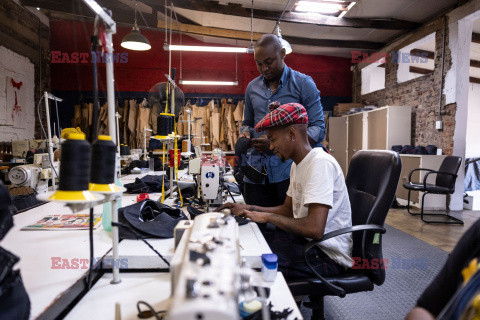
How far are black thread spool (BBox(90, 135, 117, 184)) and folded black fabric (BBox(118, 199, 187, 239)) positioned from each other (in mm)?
545

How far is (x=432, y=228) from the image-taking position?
3.94 meters

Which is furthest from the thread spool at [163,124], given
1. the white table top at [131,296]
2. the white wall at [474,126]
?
the white wall at [474,126]

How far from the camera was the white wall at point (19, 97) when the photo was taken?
5.62 meters

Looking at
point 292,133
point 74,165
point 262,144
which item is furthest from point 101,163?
point 262,144

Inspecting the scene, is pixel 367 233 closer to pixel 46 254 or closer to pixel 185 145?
pixel 46 254

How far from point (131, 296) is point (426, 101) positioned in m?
5.95

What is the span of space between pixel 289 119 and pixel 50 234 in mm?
1223

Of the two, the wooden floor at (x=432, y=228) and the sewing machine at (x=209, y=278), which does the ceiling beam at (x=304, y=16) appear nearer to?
the wooden floor at (x=432, y=228)

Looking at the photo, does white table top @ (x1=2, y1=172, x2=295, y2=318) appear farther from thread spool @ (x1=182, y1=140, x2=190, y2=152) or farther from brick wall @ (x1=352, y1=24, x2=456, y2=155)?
brick wall @ (x1=352, y1=24, x2=456, y2=155)

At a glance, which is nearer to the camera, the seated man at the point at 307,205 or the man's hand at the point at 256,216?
the seated man at the point at 307,205

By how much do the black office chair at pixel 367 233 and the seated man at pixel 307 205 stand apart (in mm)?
52

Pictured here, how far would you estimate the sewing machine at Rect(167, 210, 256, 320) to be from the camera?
430 mm

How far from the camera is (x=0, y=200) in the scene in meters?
0.58

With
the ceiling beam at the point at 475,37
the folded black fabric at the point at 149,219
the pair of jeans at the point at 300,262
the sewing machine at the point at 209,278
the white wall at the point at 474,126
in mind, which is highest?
the ceiling beam at the point at 475,37
